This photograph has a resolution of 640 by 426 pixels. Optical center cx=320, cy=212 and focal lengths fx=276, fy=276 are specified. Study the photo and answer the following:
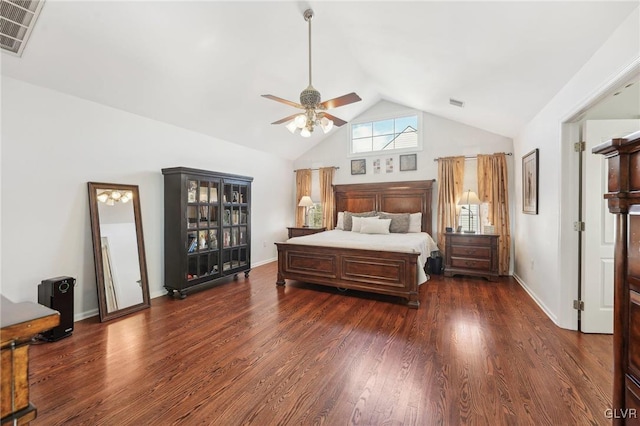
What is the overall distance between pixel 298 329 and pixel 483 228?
3871mm

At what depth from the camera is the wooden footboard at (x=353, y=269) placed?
3459 millimetres

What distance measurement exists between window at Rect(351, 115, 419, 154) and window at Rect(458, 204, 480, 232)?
1.59 m

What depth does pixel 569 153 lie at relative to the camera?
274 cm

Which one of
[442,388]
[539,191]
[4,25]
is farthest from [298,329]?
[4,25]

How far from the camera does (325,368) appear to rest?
7.00 ft

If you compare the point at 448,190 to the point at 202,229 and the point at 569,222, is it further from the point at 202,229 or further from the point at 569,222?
the point at 202,229

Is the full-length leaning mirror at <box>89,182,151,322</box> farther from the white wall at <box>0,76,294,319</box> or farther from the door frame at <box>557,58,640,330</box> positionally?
the door frame at <box>557,58,640,330</box>

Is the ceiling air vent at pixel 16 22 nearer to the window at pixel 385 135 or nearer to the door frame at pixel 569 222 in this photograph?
the door frame at pixel 569 222

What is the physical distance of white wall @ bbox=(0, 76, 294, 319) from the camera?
103 inches

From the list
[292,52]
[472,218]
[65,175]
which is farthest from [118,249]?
[472,218]

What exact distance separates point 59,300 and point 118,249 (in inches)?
30.5

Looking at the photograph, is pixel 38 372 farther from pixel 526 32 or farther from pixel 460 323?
pixel 526 32

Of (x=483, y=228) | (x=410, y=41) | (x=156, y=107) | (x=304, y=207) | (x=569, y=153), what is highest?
(x=410, y=41)

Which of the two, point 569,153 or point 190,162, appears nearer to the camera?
point 569,153
